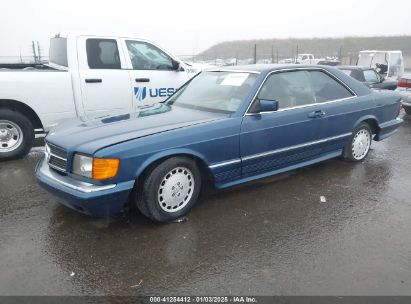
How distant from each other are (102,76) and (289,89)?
3.02 metres

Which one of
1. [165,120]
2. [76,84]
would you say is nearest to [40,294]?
[165,120]

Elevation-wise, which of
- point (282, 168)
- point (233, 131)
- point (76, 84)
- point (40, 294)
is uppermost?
point (76, 84)

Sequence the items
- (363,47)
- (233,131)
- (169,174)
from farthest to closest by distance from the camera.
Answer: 1. (363,47)
2. (233,131)
3. (169,174)

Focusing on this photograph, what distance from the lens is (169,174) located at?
3.55 m

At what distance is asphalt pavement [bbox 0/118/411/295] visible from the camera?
2711mm

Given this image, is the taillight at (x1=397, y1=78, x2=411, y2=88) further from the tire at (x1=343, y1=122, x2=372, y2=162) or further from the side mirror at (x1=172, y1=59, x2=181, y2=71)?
the side mirror at (x1=172, y1=59, x2=181, y2=71)

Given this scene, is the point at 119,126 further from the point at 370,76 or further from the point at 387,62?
the point at 387,62

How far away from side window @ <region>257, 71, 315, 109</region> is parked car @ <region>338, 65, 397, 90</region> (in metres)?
6.13

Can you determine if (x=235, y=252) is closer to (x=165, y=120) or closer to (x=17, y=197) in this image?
(x=165, y=120)

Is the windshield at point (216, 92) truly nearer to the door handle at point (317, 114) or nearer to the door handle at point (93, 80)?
the door handle at point (317, 114)

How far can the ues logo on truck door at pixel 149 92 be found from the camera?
20.5ft

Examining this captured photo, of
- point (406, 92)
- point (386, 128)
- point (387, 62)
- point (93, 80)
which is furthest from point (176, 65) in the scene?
point (387, 62)

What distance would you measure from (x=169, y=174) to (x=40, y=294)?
4.78 feet

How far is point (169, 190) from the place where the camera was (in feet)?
→ 11.6
